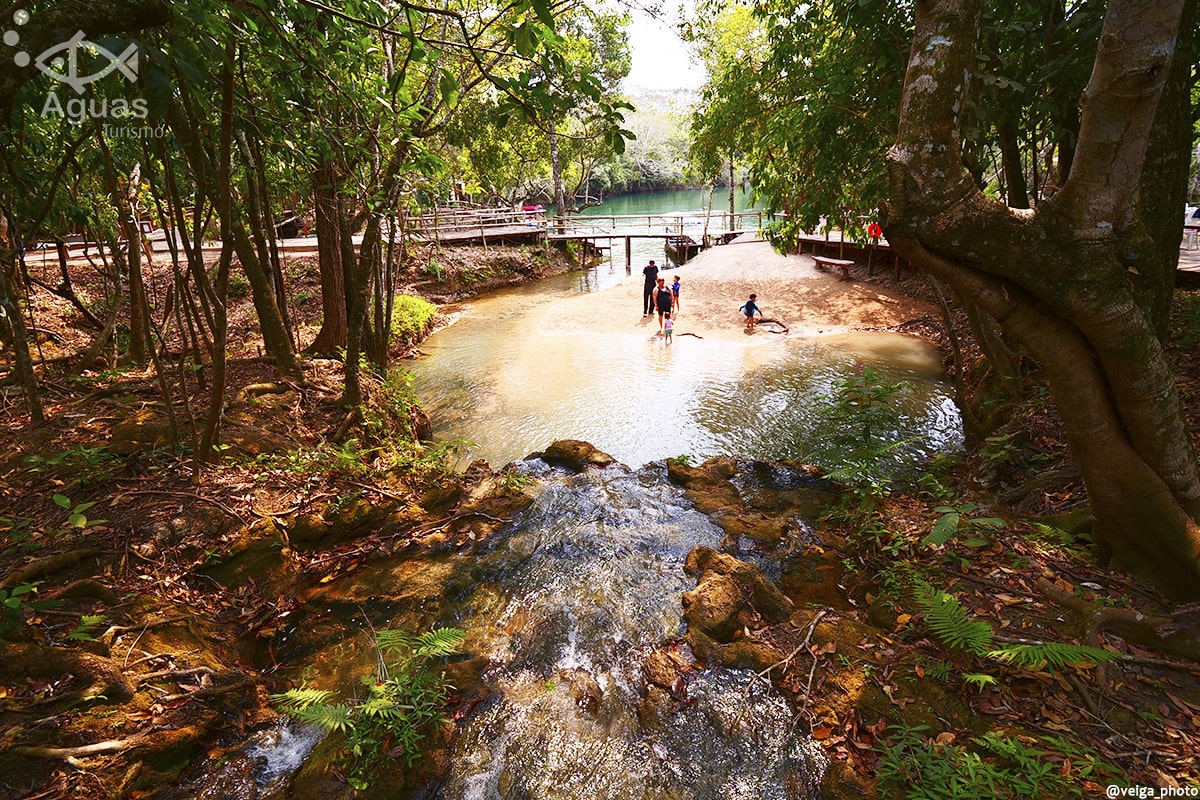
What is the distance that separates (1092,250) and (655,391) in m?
7.28

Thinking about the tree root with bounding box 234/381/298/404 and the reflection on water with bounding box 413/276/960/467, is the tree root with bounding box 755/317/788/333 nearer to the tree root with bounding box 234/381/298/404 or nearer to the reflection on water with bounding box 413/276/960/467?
the reflection on water with bounding box 413/276/960/467

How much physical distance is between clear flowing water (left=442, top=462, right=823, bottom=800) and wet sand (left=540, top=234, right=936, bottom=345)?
944cm

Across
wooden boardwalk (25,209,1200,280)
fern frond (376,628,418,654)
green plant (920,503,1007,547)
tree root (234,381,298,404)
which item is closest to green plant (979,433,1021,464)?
green plant (920,503,1007,547)

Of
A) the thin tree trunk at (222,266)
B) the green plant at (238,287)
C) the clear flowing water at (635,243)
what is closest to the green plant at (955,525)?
the thin tree trunk at (222,266)

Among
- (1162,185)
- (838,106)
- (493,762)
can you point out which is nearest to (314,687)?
(493,762)

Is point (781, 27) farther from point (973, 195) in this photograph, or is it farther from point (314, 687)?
Result: point (314, 687)

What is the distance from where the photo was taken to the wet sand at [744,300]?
13.4m

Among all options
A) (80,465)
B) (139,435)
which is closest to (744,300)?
(139,435)

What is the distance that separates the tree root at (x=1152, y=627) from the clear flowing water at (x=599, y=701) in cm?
166

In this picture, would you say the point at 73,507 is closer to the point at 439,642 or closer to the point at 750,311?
the point at 439,642

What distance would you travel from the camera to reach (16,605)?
92.2 inches

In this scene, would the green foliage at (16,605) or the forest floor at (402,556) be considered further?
the green foliage at (16,605)

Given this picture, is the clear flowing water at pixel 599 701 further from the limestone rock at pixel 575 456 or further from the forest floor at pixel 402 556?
the limestone rock at pixel 575 456

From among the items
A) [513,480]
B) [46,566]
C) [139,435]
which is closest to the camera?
[46,566]
